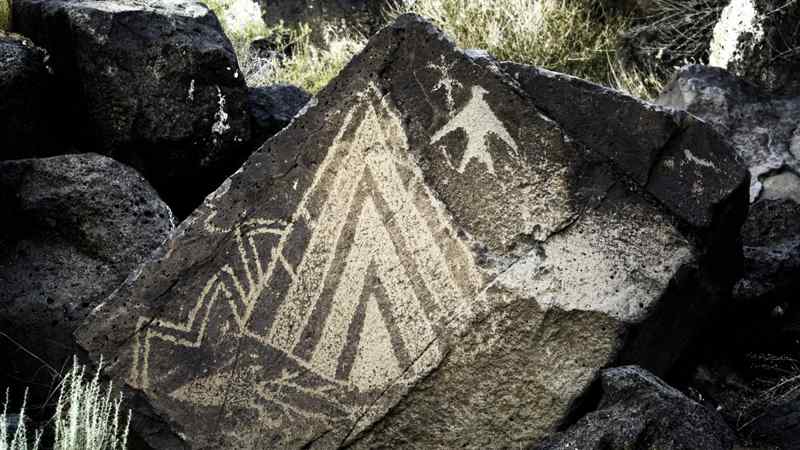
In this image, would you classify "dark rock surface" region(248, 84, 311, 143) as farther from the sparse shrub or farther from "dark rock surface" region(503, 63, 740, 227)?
"dark rock surface" region(503, 63, 740, 227)

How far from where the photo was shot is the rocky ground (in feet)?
11.6

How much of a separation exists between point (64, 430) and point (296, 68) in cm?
590

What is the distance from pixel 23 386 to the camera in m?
4.34

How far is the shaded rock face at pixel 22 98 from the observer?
4.70 metres

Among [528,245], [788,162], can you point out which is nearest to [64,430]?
[528,245]

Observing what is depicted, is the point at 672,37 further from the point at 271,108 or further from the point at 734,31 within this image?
the point at 271,108

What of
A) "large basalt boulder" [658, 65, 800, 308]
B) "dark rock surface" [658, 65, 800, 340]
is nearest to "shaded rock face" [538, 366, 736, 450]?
"dark rock surface" [658, 65, 800, 340]

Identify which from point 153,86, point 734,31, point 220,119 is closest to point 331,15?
point 734,31

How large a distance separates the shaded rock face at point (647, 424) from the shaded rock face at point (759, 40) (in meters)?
3.55

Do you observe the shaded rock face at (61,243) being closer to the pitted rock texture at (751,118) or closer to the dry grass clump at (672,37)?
the pitted rock texture at (751,118)

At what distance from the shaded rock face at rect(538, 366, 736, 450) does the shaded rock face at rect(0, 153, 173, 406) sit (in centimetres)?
188

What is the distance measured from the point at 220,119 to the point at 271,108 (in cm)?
38

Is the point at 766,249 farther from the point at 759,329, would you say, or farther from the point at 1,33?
the point at 1,33

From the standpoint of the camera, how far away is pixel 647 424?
311 cm
